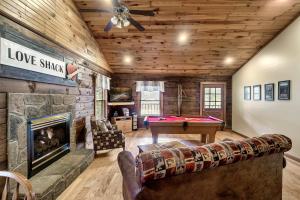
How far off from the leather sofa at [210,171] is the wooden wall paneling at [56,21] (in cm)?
207

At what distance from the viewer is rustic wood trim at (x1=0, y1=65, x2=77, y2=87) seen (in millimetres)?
2018

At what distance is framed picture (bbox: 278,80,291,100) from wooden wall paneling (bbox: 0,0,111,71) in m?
4.73

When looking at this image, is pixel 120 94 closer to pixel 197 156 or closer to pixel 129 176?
pixel 129 176

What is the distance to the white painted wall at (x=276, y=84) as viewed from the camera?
13.2 ft

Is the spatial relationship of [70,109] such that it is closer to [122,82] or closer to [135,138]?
[135,138]

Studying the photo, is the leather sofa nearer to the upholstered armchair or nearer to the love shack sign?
the love shack sign

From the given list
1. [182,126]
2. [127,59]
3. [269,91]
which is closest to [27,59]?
[182,126]

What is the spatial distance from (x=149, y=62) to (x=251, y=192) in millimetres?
5268

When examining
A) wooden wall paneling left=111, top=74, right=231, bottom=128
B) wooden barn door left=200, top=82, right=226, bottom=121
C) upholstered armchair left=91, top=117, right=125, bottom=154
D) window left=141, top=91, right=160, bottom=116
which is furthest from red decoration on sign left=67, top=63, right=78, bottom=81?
wooden barn door left=200, top=82, right=226, bottom=121

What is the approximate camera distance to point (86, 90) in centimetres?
462

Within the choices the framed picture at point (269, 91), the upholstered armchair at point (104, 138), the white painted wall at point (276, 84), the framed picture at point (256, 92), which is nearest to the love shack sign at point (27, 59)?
the upholstered armchair at point (104, 138)

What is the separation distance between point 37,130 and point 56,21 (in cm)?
179

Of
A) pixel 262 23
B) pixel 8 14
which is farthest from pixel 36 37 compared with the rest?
pixel 262 23

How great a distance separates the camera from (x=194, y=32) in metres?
4.79
